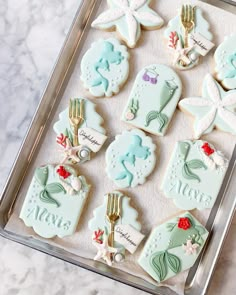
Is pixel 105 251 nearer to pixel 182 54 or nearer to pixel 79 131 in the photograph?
pixel 79 131

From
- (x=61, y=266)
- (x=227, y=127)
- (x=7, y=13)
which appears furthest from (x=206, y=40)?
(x=61, y=266)

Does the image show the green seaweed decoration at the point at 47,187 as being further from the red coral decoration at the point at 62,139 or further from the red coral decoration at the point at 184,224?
the red coral decoration at the point at 184,224

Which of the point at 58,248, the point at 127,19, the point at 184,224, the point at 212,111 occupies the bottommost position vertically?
the point at 58,248

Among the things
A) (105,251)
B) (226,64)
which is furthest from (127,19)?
(105,251)

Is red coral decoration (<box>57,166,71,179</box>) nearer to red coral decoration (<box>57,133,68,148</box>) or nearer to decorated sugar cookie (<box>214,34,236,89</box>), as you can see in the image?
red coral decoration (<box>57,133,68,148</box>)

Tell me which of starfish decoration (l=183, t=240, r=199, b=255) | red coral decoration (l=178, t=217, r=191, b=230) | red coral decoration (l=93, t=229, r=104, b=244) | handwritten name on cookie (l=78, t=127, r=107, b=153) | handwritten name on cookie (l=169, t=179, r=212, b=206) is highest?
handwritten name on cookie (l=78, t=127, r=107, b=153)

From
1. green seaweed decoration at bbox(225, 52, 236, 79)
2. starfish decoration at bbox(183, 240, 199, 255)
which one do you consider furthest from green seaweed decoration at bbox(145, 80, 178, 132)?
starfish decoration at bbox(183, 240, 199, 255)

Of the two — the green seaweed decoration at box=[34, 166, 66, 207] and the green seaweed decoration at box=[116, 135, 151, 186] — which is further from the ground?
the green seaweed decoration at box=[116, 135, 151, 186]
